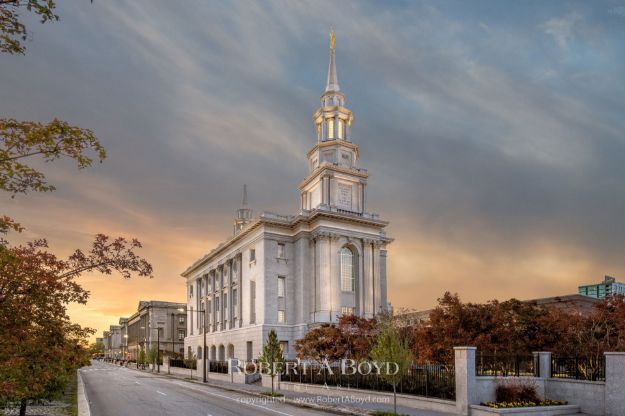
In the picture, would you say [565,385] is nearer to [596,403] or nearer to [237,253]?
[596,403]

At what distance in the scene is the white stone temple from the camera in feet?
226

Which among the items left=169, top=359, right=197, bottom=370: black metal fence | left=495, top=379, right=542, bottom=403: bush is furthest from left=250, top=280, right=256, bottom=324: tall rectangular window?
left=495, top=379, right=542, bottom=403: bush

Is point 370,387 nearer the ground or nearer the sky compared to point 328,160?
nearer the ground

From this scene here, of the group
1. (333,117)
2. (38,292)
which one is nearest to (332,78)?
(333,117)

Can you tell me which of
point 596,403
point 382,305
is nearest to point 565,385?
point 596,403

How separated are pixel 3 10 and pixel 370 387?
28.1 meters

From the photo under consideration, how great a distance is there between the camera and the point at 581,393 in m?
23.1

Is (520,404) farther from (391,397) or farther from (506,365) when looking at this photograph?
(391,397)

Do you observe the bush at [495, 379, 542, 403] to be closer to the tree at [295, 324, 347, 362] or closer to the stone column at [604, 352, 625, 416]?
the stone column at [604, 352, 625, 416]

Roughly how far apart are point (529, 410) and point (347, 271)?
50688mm

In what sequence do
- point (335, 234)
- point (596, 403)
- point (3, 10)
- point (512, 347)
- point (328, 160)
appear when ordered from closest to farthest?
point (3, 10), point (596, 403), point (512, 347), point (335, 234), point (328, 160)

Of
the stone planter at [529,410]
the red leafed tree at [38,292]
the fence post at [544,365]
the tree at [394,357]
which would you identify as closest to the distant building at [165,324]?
the tree at [394,357]

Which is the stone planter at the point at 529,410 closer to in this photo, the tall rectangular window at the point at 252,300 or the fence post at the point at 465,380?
the fence post at the point at 465,380

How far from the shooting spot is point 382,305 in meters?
77.9
